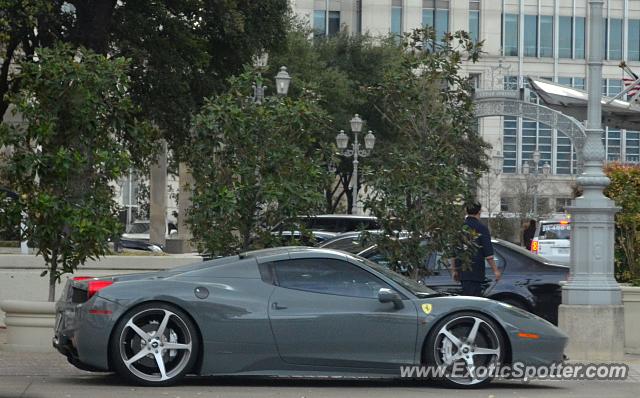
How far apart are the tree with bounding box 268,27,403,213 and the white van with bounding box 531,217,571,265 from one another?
59.7 feet

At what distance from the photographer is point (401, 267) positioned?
15.6 meters

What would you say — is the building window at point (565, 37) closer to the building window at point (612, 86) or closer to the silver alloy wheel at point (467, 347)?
the building window at point (612, 86)

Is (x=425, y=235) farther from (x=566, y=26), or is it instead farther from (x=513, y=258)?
(x=566, y=26)

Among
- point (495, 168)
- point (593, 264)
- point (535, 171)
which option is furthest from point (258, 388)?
point (495, 168)

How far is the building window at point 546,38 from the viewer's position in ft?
277

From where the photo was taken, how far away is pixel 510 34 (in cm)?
8369

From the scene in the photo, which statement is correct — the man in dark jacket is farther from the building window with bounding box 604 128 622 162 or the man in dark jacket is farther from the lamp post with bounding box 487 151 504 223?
the building window with bounding box 604 128 622 162

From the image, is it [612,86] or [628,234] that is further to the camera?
[612,86]

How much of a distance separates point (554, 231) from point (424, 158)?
1488cm

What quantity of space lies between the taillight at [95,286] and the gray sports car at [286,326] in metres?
0.01

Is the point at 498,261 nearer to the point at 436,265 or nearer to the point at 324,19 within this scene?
the point at 436,265

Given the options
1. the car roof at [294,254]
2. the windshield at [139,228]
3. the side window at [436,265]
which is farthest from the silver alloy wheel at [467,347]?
the windshield at [139,228]

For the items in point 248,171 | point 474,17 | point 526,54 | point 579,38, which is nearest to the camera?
point 248,171

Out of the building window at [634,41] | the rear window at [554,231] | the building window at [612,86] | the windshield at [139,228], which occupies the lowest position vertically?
the windshield at [139,228]
